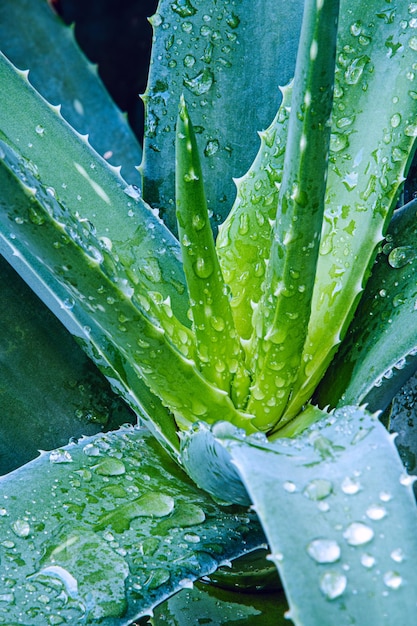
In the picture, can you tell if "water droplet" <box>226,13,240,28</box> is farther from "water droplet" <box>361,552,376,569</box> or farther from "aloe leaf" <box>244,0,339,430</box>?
"water droplet" <box>361,552,376,569</box>

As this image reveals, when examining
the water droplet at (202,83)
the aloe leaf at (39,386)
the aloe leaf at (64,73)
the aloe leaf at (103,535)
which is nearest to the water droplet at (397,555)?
the aloe leaf at (103,535)

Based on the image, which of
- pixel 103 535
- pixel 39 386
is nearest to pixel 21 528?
pixel 103 535

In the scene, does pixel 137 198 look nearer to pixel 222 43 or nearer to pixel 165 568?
pixel 222 43

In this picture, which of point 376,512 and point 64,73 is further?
point 64,73

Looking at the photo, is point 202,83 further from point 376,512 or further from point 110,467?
point 376,512

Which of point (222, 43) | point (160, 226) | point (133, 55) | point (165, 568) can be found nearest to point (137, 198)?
point (160, 226)

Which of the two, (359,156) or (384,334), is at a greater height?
(359,156)
